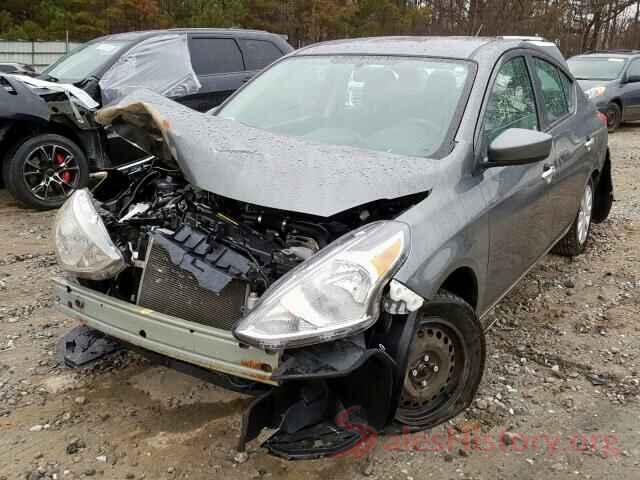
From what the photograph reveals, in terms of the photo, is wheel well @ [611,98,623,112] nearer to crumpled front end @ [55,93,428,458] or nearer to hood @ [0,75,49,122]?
hood @ [0,75,49,122]

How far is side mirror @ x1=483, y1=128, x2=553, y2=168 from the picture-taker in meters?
2.84

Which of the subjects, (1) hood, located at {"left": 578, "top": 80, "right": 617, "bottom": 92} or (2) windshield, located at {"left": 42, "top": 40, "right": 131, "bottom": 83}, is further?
(1) hood, located at {"left": 578, "top": 80, "right": 617, "bottom": 92}

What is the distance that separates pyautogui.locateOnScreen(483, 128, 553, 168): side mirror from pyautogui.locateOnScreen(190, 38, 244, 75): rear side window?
552 centimetres

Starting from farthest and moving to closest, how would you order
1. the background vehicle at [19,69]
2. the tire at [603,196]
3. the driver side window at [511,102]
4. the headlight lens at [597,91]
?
the headlight lens at [597,91]
the background vehicle at [19,69]
the tire at [603,196]
the driver side window at [511,102]

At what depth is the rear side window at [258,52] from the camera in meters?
8.16

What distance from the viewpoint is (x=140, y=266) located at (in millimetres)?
2648

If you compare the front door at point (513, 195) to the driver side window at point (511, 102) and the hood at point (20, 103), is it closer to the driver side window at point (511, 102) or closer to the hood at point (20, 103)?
the driver side window at point (511, 102)

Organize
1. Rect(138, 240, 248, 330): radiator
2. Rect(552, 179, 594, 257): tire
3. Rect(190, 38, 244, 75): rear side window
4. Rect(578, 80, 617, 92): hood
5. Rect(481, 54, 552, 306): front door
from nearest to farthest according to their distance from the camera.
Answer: Rect(138, 240, 248, 330): radiator < Rect(481, 54, 552, 306): front door < Rect(552, 179, 594, 257): tire < Rect(190, 38, 244, 75): rear side window < Rect(578, 80, 617, 92): hood

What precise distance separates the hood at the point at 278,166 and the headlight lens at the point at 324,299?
0.23 meters

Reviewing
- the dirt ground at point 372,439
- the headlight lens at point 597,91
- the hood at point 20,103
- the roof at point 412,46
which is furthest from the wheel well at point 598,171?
the headlight lens at point 597,91

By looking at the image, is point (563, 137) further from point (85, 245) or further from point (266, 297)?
point (85, 245)

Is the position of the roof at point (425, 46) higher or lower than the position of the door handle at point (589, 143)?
higher

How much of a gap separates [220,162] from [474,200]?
1.17 m

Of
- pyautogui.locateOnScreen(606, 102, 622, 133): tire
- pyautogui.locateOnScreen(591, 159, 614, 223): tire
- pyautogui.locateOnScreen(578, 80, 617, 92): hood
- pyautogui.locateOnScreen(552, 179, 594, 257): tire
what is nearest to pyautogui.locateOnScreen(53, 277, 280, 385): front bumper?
pyautogui.locateOnScreen(552, 179, 594, 257): tire
